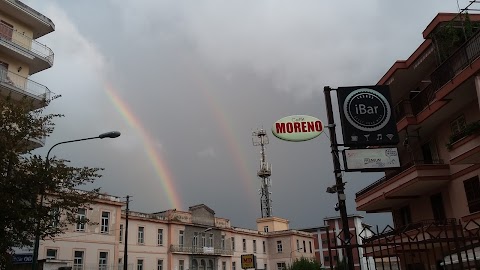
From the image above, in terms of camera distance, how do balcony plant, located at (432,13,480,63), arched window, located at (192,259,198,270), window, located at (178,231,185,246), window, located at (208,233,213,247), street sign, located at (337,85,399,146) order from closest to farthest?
street sign, located at (337,85,399,146)
balcony plant, located at (432,13,480,63)
window, located at (178,231,185,246)
arched window, located at (192,259,198,270)
window, located at (208,233,213,247)

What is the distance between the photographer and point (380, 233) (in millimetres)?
9188

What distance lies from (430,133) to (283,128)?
1215 centimetres

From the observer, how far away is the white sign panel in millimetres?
10797

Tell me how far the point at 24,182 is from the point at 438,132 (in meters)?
17.2

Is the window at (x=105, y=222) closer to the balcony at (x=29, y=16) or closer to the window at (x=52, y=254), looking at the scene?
the window at (x=52, y=254)

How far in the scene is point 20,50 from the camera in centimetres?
2650

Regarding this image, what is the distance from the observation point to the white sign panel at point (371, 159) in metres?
10.8

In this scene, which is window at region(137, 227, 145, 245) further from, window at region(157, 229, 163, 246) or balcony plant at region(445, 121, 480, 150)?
balcony plant at region(445, 121, 480, 150)

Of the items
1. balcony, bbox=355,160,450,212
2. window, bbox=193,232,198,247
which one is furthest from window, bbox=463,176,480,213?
window, bbox=193,232,198,247

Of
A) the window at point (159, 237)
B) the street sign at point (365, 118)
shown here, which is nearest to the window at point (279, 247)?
the window at point (159, 237)

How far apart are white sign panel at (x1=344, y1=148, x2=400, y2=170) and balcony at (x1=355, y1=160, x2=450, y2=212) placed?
305 inches

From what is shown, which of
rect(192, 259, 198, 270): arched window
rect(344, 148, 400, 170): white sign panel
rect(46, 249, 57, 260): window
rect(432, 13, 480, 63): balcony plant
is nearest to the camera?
rect(344, 148, 400, 170): white sign panel

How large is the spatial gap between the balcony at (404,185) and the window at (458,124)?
5.15 feet

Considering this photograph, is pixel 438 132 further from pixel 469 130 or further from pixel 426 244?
pixel 426 244
